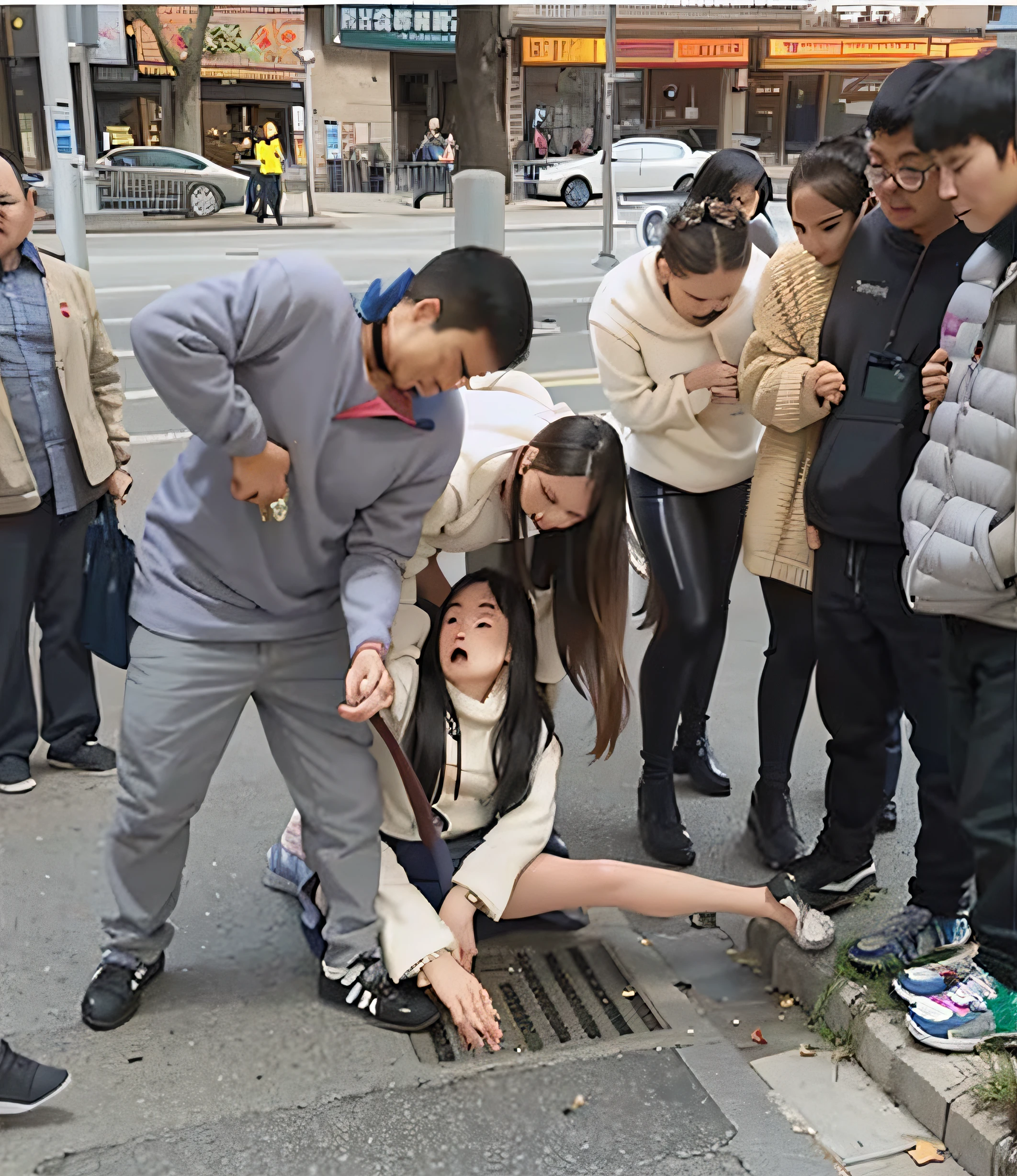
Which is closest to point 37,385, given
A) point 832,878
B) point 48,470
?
point 48,470

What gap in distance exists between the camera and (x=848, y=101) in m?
2.33

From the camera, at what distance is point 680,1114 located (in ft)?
6.79

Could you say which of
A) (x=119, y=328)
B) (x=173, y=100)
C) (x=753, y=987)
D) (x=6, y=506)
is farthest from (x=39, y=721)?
(x=753, y=987)

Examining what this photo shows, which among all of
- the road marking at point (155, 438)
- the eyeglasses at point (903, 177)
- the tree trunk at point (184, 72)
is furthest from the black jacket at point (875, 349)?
the road marking at point (155, 438)

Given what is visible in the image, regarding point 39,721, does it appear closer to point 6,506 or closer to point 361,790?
point 6,506

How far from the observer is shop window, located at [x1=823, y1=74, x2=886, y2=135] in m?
2.28

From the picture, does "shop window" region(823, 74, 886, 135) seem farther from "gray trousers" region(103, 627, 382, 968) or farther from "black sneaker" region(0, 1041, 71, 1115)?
"black sneaker" region(0, 1041, 71, 1115)

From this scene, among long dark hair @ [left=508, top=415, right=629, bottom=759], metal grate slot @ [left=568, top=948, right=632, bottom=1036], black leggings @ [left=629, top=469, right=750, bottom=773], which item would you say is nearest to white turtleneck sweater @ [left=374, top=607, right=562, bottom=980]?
long dark hair @ [left=508, top=415, right=629, bottom=759]

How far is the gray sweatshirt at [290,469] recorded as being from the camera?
73.0 inches

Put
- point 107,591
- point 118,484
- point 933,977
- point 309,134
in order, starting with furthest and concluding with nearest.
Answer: point 118,484 < point 107,591 < point 309,134 < point 933,977

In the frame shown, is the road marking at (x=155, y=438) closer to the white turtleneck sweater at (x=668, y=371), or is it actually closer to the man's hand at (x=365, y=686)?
the white turtleneck sweater at (x=668, y=371)

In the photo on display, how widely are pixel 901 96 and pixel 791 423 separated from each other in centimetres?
59

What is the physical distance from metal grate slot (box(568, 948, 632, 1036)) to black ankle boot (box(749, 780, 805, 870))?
20.4 inches

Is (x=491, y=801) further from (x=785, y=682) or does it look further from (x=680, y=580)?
(x=785, y=682)
